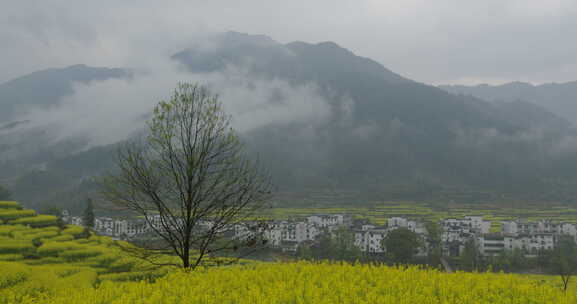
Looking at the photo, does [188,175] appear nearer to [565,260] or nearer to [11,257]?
[11,257]

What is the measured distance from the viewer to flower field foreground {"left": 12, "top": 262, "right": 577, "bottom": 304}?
6.42 meters

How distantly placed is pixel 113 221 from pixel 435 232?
80.4 meters

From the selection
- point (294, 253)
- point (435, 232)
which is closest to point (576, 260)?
point (435, 232)

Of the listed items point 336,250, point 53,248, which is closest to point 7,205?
point 53,248

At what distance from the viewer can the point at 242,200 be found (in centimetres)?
1180

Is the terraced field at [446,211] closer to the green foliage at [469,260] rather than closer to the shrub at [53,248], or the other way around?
the green foliage at [469,260]

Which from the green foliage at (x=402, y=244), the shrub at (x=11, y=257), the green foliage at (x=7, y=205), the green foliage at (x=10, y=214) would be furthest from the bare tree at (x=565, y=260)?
the green foliage at (x=7, y=205)

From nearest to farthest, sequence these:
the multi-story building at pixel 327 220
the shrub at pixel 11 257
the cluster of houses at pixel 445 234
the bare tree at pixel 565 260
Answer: the shrub at pixel 11 257 < the bare tree at pixel 565 260 < the cluster of houses at pixel 445 234 < the multi-story building at pixel 327 220

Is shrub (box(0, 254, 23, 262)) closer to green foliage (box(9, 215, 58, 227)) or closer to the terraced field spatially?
green foliage (box(9, 215, 58, 227))

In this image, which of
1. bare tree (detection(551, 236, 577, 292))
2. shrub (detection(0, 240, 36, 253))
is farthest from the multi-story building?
shrub (detection(0, 240, 36, 253))

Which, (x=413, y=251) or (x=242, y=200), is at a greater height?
(x=242, y=200)

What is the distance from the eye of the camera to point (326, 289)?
6.79 metres

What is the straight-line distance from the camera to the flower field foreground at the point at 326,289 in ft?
21.1

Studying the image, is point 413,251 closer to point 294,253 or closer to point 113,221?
point 294,253
